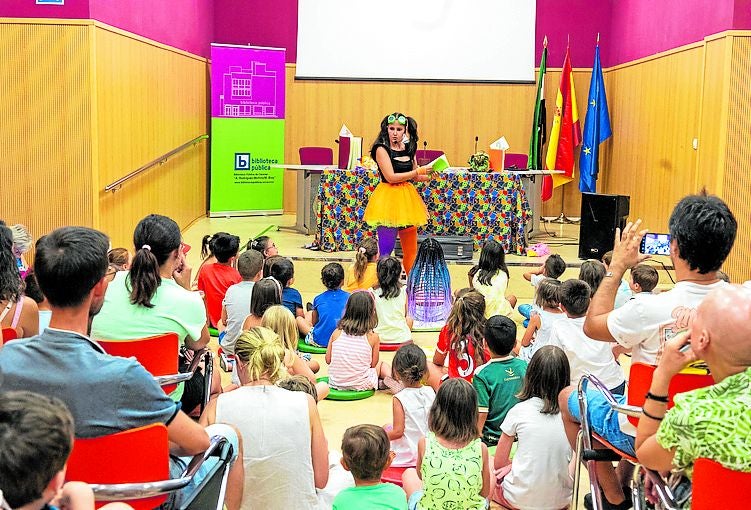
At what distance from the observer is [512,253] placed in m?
9.07

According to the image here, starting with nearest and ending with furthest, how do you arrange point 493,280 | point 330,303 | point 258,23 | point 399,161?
point 330,303 < point 493,280 < point 399,161 < point 258,23

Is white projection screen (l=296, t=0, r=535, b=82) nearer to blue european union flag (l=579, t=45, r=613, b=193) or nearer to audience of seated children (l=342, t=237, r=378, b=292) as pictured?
blue european union flag (l=579, t=45, r=613, b=193)

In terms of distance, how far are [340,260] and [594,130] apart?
14.5 ft

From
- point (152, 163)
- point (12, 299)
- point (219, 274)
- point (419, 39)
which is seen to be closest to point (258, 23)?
point (419, 39)

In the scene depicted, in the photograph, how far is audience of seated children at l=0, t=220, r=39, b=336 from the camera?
3184 millimetres

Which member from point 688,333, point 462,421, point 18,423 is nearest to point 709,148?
point 462,421

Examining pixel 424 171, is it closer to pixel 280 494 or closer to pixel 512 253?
pixel 512 253

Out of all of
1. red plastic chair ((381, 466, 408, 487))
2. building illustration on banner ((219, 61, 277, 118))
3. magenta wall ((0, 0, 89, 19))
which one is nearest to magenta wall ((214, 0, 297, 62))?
building illustration on banner ((219, 61, 277, 118))

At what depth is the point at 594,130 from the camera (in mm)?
11367

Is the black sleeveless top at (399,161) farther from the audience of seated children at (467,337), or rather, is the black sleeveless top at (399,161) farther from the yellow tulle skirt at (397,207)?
the audience of seated children at (467,337)

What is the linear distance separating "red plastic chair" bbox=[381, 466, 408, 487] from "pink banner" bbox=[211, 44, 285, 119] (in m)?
8.14

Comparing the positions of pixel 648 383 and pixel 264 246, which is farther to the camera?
pixel 264 246

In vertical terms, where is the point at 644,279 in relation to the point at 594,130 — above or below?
below

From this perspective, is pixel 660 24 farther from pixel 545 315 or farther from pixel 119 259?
pixel 119 259
